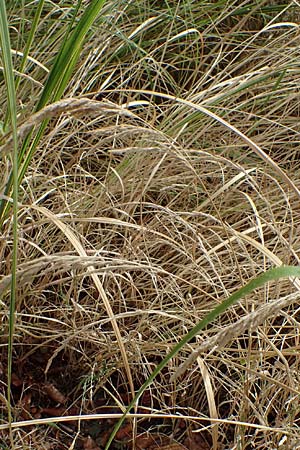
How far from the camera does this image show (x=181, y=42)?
6.25 ft

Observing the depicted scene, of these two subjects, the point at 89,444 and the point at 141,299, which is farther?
the point at 141,299

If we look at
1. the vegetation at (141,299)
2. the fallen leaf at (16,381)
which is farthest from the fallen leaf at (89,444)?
the fallen leaf at (16,381)

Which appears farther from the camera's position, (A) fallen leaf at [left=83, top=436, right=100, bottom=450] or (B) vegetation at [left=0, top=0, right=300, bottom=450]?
(A) fallen leaf at [left=83, top=436, right=100, bottom=450]

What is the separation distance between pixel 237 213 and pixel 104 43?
544mm

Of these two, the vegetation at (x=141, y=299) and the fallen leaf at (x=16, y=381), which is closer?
the vegetation at (x=141, y=299)

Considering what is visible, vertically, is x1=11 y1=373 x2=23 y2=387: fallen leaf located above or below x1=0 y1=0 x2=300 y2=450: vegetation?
below

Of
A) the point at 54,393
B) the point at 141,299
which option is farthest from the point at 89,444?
the point at 141,299

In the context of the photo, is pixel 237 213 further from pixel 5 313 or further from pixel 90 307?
pixel 5 313

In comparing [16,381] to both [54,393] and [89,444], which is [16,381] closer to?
[54,393]

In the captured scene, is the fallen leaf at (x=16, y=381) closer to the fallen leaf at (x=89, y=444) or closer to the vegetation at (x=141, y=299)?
the vegetation at (x=141, y=299)

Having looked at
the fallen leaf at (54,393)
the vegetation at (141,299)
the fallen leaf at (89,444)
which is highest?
the vegetation at (141,299)

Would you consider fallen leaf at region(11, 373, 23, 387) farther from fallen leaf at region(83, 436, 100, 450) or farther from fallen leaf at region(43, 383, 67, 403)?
fallen leaf at region(83, 436, 100, 450)

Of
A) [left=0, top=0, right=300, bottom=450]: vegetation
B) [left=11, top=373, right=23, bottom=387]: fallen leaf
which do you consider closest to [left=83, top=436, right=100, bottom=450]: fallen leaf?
[left=0, top=0, right=300, bottom=450]: vegetation

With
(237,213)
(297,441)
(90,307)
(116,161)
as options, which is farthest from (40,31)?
(297,441)
